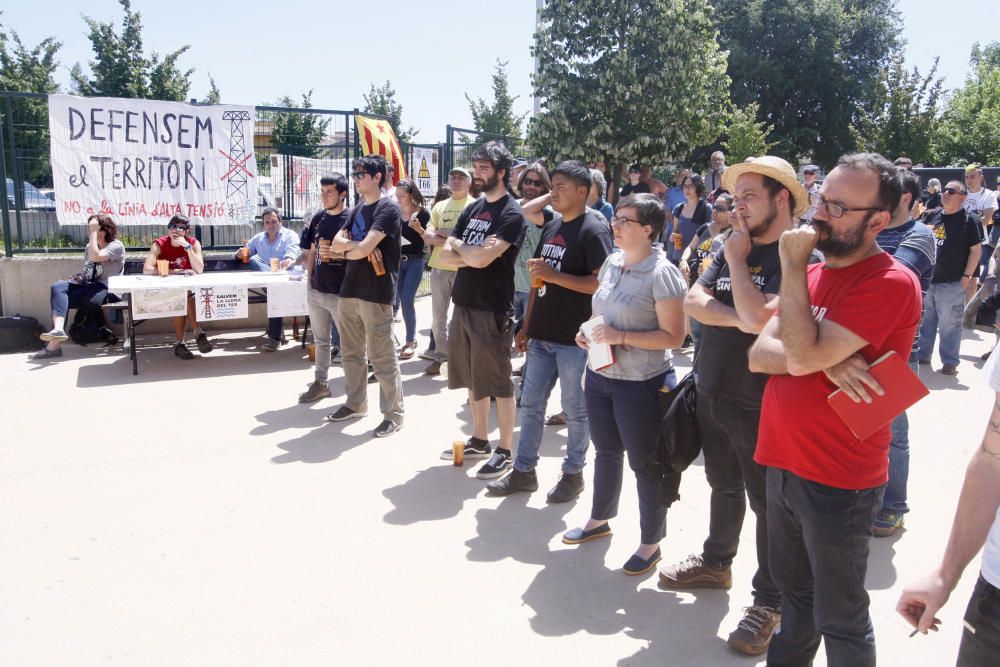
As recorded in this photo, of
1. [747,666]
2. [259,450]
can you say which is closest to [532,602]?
[747,666]

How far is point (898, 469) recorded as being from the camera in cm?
412

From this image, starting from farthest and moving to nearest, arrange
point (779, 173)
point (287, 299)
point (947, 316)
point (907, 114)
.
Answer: point (907, 114) < point (287, 299) < point (947, 316) < point (779, 173)

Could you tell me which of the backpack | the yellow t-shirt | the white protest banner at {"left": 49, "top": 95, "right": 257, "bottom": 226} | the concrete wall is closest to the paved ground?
the backpack

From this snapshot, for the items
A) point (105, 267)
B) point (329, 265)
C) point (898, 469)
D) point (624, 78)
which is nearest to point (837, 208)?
point (898, 469)

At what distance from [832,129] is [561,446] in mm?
33195

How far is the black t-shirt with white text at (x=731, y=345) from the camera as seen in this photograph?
9.71 ft

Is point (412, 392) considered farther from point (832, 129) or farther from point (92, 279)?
point (832, 129)

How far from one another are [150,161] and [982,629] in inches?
386

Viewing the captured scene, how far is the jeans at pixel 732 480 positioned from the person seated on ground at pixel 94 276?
24.2ft

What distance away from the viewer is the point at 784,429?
2.42 m

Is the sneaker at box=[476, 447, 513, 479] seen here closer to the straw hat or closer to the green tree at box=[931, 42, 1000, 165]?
the straw hat

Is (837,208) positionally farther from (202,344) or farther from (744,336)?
(202,344)

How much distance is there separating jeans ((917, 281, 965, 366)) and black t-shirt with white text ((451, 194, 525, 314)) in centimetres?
513

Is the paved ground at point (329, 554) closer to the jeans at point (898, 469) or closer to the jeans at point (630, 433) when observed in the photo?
the jeans at point (898, 469)
